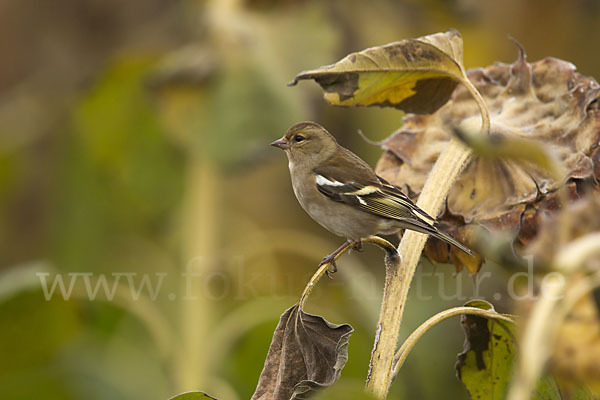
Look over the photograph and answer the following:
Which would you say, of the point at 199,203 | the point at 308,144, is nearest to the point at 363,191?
the point at 308,144

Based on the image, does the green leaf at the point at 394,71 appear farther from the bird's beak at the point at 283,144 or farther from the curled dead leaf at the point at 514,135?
the bird's beak at the point at 283,144

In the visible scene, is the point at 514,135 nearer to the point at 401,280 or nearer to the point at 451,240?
the point at 451,240

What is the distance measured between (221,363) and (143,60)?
4.10 ft

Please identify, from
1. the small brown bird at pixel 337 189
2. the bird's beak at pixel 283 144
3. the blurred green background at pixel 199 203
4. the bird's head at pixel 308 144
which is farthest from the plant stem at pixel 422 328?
the blurred green background at pixel 199 203

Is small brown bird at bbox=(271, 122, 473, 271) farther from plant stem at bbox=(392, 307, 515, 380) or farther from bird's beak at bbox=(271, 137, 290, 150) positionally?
plant stem at bbox=(392, 307, 515, 380)

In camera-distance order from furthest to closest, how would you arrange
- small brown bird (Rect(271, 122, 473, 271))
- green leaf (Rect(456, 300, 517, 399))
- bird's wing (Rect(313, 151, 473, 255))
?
small brown bird (Rect(271, 122, 473, 271)), bird's wing (Rect(313, 151, 473, 255)), green leaf (Rect(456, 300, 517, 399))

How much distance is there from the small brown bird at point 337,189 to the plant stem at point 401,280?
46 centimetres

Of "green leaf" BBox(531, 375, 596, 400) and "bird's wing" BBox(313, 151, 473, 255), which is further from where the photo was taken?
"bird's wing" BBox(313, 151, 473, 255)

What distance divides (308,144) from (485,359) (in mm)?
→ 1096

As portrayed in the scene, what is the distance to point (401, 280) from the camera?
4.19ft

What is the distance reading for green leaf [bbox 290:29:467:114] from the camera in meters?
1.41

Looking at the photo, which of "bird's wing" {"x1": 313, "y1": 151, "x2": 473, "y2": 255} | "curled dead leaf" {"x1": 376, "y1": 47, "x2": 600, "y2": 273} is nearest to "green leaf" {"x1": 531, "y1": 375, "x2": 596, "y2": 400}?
"curled dead leaf" {"x1": 376, "y1": 47, "x2": 600, "y2": 273}

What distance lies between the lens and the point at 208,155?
3.12m

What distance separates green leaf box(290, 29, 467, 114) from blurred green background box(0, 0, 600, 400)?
1.39 meters
